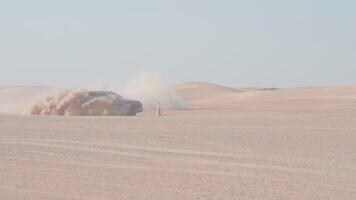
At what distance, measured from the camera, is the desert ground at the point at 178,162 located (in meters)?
11.3

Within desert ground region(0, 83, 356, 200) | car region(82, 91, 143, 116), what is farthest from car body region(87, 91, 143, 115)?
desert ground region(0, 83, 356, 200)

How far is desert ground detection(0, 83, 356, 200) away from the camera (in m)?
11.3

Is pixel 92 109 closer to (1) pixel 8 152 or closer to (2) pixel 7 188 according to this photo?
(1) pixel 8 152

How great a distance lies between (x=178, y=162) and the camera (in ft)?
47.8

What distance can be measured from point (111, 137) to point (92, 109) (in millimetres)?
16827

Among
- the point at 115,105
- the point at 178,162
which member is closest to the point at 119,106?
the point at 115,105

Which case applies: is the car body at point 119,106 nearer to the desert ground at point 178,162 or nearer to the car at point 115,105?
the car at point 115,105

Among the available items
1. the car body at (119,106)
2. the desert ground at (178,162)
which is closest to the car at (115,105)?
the car body at (119,106)

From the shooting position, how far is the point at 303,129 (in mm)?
21969

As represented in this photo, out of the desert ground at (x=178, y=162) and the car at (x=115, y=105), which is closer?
the desert ground at (x=178, y=162)

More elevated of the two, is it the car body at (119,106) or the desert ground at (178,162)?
the car body at (119,106)

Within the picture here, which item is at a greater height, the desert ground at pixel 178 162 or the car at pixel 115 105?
the car at pixel 115 105

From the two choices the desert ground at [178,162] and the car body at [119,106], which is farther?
the car body at [119,106]

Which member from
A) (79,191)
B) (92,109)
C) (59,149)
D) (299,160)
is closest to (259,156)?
(299,160)
